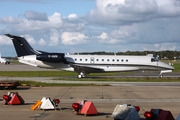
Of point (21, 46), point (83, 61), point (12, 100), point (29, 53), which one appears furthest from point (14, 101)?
point (29, 53)

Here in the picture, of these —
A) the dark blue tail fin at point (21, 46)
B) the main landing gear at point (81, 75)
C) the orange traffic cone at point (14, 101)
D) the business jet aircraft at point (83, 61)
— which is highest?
the dark blue tail fin at point (21, 46)

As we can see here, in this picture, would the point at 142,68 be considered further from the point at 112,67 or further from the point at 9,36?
the point at 9,36

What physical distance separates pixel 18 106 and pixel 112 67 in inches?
1073

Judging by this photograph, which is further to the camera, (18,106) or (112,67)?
(112,67)

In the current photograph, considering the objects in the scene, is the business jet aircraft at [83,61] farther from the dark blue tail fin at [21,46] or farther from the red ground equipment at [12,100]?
the red ground equipment at [12,100]

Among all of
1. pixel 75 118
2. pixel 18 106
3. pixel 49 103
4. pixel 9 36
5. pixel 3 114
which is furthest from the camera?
pixel 9 36

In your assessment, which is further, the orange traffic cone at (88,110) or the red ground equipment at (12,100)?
the red ground equipment at (12,100)

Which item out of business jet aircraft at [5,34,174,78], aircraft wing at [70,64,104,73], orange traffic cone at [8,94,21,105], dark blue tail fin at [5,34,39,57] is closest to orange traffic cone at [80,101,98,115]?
orange traffic cone at [8,94,21,105]

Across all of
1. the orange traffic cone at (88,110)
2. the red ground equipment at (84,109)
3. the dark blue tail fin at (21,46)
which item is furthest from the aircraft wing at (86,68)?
the orange traffic cone at (88,110)

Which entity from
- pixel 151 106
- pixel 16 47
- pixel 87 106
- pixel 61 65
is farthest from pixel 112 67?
pixel 87 106

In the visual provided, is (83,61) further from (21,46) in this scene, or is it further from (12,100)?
(12,100)

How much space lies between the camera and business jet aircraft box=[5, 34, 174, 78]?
4197cm

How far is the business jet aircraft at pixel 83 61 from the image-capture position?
138 feet

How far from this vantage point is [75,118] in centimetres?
1259
